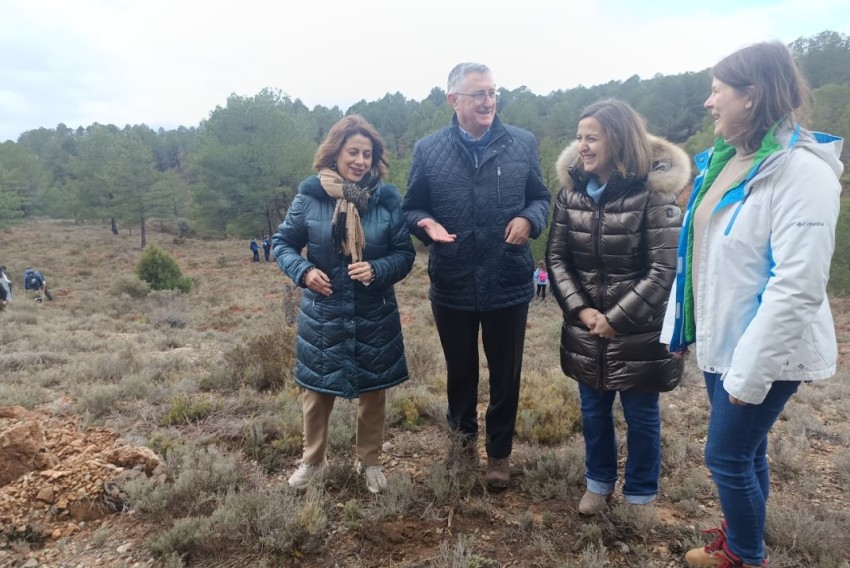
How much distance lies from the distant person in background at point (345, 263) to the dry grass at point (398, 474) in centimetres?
61

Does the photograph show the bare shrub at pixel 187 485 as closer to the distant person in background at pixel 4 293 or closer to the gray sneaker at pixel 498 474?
the gray sneaker at pixel 498 474

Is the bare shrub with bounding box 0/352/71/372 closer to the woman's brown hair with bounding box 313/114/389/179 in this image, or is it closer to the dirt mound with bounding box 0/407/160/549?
the dirt mound with bounding box 0/407/160/549

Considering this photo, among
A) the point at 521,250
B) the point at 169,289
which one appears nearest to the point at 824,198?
the point at 521,250

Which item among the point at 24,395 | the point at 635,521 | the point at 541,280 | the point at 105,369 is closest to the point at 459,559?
the point at 635,521

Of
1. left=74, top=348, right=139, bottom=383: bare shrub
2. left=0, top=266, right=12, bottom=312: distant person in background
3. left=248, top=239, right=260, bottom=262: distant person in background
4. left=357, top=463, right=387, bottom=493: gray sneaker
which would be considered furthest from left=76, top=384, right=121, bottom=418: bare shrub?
left=248, top=239, right=260, bottom=262: distant person in background

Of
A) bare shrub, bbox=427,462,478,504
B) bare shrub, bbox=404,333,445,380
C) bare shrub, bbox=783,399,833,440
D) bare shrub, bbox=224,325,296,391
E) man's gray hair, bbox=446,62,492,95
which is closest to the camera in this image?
man's gray hair, bbox=446,62,492,95

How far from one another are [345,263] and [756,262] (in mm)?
1724

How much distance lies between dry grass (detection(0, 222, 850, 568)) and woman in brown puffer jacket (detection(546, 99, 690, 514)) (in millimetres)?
352

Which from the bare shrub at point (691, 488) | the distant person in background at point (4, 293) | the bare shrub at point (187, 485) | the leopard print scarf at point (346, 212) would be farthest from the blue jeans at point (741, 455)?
the distant person in background at point (4, 293)

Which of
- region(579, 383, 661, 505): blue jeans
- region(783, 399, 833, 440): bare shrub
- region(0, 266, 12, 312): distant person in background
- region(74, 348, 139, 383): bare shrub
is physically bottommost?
region(0, 266, 12, 312): distant person in background

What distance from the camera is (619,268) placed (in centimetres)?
222

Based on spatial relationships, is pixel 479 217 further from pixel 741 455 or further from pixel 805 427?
pixel 805 427

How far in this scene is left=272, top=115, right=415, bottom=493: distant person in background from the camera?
98.3 inches

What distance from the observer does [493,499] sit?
2676mm
